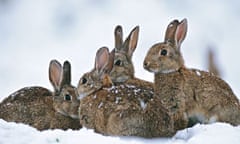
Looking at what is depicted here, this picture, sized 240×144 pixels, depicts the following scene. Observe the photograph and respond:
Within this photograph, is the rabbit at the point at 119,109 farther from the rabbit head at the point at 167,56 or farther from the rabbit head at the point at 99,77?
the rabbit head at the point at 167,56

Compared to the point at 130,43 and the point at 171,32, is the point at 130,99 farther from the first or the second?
the point at 130,43

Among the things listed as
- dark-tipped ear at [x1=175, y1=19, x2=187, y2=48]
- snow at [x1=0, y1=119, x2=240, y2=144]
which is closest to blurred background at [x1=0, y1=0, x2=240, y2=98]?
dark-tipped ear at [x1=175, y1=19, x2=187, y2=48]

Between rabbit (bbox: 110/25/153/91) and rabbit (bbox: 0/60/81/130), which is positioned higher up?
rabbit (bbox: 110/25/153/91)

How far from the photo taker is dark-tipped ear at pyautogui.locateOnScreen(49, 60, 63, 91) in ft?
29.6

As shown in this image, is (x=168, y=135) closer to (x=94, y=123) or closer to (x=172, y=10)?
(x=94, y=123)

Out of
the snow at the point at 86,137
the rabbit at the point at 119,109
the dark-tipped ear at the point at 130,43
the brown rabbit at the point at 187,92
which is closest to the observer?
the snow at the point at 86,137

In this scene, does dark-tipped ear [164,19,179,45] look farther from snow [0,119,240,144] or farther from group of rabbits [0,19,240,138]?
snow [0,119,240,144]

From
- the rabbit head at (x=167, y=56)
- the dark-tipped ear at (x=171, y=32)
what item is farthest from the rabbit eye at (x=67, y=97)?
the dark-tipped ear at (x=171, y=32)

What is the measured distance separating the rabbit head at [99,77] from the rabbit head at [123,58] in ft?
0.64

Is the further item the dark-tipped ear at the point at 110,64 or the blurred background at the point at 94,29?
the blurred background at the point at 94,29

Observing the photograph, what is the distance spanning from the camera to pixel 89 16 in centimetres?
1973

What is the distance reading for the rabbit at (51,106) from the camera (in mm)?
8836

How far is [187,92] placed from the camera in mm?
8461

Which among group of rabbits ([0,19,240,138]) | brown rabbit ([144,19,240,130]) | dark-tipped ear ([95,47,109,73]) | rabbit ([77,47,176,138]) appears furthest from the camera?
dark-tipped ear ([95,47,109,73])
